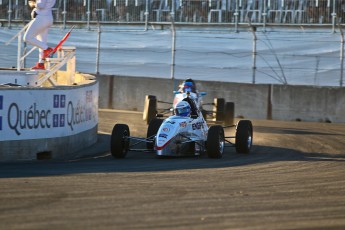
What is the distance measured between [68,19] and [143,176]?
23624 mm

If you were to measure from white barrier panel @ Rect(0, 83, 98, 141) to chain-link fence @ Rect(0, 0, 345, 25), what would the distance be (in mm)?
15920

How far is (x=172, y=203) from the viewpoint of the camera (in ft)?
35.6

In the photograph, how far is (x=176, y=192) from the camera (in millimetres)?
11797

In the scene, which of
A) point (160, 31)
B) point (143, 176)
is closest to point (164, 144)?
Answer: point (143, 176)

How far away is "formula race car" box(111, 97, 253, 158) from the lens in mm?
16875

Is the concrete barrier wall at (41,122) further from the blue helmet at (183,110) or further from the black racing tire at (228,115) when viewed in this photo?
the black racing tire at (228,115)

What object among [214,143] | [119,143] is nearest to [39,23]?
[119,143]

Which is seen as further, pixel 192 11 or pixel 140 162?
pixel 192 11

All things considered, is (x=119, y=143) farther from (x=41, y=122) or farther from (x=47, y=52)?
(x=47, y=52)

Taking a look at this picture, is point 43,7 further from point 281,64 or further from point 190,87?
point 281,64

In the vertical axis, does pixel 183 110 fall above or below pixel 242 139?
above

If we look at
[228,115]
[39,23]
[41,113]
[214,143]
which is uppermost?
[39,23]

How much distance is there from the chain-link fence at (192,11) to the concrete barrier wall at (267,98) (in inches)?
213

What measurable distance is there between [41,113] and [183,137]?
8.26 ft
